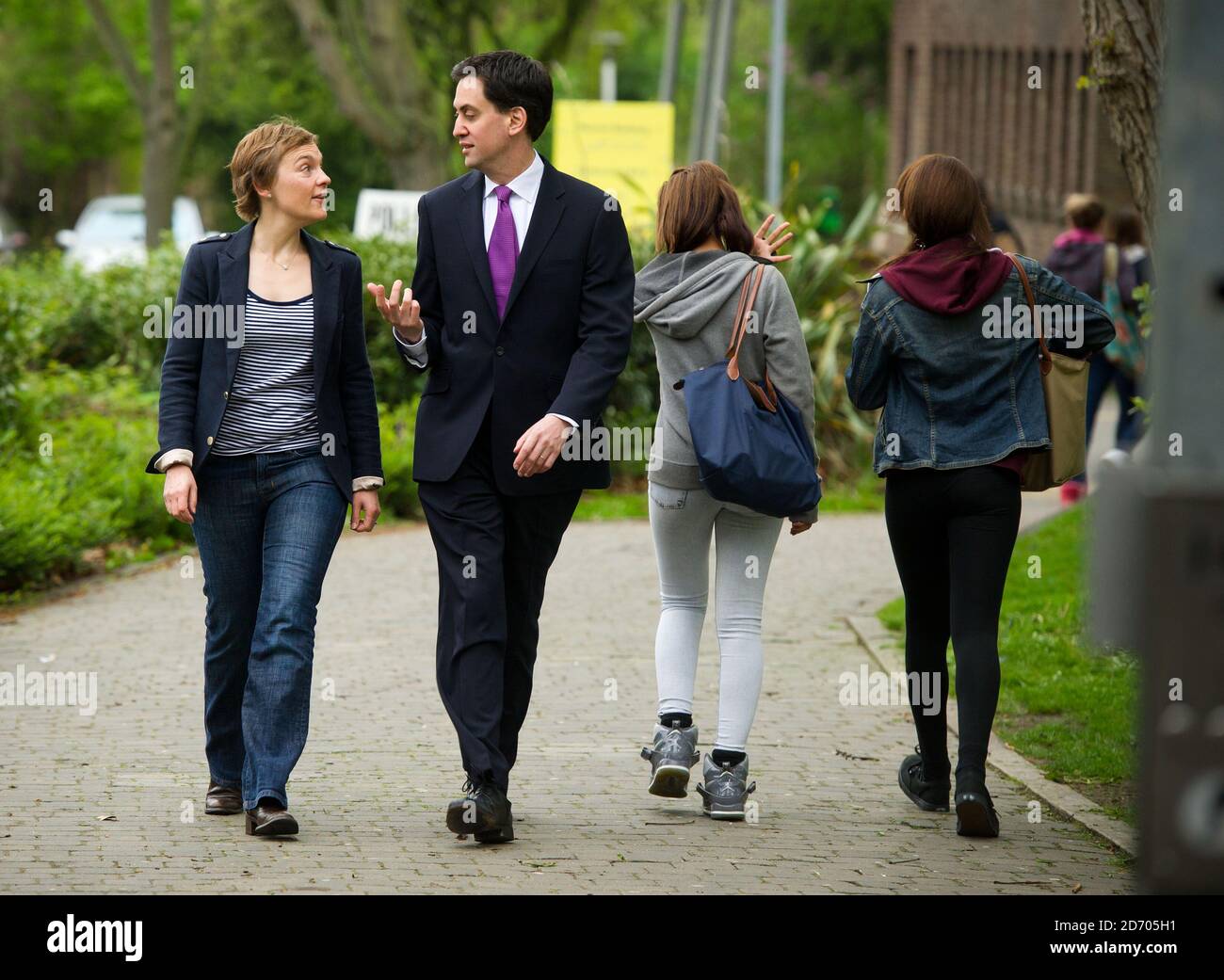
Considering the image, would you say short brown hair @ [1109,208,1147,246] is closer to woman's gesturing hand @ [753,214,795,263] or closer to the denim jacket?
woman's gesturing hand @ [753,214,795,263]

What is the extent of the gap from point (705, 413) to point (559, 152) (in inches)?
564

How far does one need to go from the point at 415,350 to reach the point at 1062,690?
11.2 feet

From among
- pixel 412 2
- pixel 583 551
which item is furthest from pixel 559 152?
pixel 412 2

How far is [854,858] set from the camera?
16.8 ft

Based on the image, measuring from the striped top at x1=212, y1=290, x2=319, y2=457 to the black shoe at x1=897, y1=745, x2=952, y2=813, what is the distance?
2.08 m

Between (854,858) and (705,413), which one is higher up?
(705,413)

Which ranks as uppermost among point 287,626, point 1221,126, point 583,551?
point 1221,126

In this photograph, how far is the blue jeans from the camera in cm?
522

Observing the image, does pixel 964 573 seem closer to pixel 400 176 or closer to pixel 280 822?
pixel 280 822

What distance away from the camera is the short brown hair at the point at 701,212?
18.3ft

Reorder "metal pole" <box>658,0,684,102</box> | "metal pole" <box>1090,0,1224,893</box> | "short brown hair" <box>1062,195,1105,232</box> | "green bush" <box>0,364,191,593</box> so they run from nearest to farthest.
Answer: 1. "metal pole" <box>1090,0,1224,893</box>
2. "green bush" <box>0,364,191,593</box>
3. "short brown hair" <box>1062,195,1105,232</box>
4. "metal pole" <box>658,0,684,102</box>

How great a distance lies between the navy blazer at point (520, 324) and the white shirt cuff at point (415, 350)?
0.7 inches

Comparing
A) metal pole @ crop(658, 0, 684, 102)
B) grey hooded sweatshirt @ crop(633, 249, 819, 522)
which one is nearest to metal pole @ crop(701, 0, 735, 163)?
metal pole @ crop(658, 0, 684, 102)

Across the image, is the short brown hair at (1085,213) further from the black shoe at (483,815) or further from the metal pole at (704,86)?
the metal pole at (704,86)
